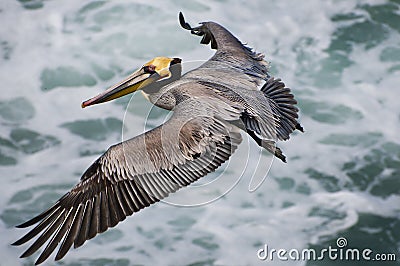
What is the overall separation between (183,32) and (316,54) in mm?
1676

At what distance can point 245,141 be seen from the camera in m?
6.37

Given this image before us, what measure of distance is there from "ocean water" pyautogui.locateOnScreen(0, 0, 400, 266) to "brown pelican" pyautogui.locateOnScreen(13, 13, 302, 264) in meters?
1.14

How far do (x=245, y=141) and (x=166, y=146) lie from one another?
134cm

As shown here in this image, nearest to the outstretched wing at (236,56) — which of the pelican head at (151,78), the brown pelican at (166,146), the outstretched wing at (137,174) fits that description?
the brown pelican at (166,146)

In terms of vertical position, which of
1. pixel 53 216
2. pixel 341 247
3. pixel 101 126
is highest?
pixel 53 216

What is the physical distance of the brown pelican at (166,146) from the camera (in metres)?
4.91

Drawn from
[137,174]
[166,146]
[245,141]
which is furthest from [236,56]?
[137,174]

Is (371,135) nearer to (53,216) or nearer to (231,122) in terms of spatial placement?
(231,122)

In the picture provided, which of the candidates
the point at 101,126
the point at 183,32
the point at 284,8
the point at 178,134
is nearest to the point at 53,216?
the point at 178,134

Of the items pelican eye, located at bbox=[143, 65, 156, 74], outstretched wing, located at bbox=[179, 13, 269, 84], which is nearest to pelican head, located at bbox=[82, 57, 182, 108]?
pelican eye, located at bbox=[143, 65, 156, 74]

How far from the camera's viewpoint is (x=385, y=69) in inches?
385

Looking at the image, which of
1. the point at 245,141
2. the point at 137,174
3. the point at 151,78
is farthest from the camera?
the point at 245,141

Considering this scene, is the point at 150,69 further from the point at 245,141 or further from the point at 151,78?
the point at 245,141

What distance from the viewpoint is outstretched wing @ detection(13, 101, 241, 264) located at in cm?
490
